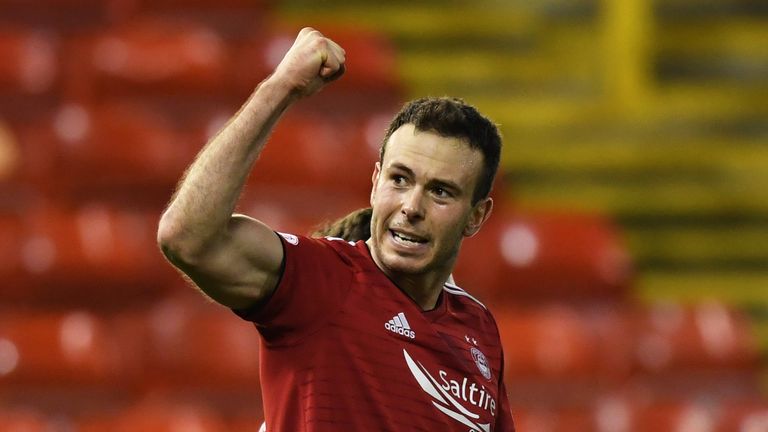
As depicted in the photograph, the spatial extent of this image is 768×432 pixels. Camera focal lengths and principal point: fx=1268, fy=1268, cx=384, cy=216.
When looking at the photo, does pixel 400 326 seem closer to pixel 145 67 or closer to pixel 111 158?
pixel 111 158

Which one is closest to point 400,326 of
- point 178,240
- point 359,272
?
point 359,272

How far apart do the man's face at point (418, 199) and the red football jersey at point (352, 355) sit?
0.18 feet

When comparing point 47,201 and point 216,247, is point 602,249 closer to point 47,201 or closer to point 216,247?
point 47,201

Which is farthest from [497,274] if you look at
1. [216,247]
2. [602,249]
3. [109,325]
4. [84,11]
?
[216,247]

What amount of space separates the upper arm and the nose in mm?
235

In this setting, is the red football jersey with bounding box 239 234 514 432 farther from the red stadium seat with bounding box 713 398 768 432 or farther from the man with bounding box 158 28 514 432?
the red stadium seat with bounding box 713 398 768 432

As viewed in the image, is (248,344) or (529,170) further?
(529,170)

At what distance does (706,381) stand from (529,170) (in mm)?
1353

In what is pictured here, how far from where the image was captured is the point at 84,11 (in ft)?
18.2

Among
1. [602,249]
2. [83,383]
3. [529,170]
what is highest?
[529,170]

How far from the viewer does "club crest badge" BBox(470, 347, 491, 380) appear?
→ 2184mm

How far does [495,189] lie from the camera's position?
5.30m

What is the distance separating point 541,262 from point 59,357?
5.84 ft

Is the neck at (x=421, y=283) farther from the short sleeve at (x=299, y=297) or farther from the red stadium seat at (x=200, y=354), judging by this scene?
the red stadium seat at (x=200, y=354)
